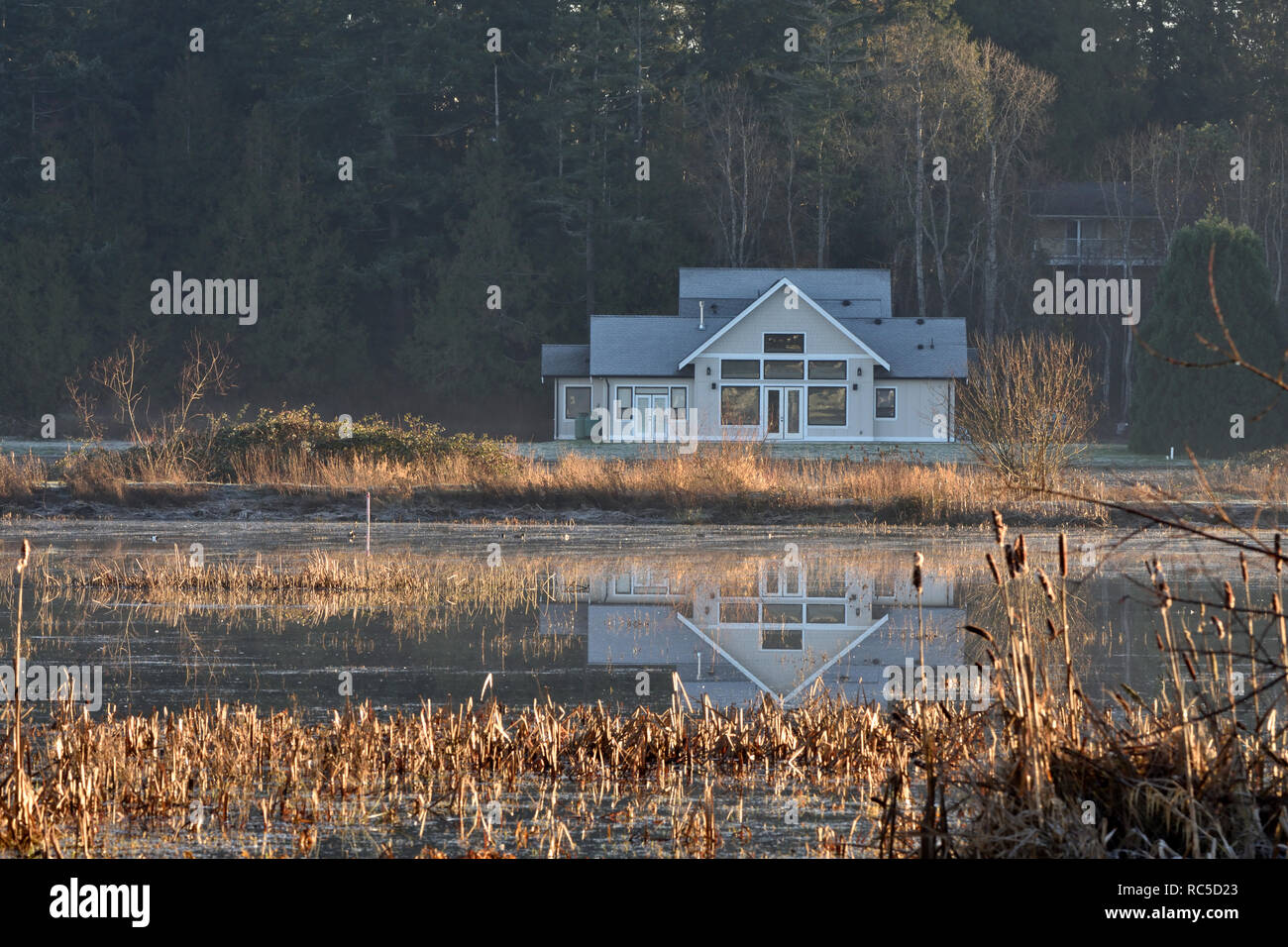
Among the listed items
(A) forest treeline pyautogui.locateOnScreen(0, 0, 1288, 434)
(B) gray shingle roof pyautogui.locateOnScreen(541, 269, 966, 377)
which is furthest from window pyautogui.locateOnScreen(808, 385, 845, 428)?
(A) forest treeline pyautogui.locateOnScreen(0, 0, 1288, 434)

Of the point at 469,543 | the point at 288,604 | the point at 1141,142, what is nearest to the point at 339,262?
the point at 1141,142

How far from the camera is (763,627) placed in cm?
1614

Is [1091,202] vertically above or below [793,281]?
above

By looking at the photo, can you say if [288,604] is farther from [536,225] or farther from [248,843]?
[536,225]

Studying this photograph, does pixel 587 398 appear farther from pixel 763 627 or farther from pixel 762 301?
pixel 763 627

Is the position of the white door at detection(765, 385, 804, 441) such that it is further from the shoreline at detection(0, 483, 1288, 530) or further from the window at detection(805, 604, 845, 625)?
the window at detection(805, 604, 845, 625)

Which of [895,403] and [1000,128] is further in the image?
[1000,128]

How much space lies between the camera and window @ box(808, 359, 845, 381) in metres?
57.1

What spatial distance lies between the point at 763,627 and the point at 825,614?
1190mm

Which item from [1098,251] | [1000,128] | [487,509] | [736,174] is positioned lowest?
[487,509]

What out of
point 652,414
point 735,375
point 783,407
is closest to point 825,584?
point 783,407

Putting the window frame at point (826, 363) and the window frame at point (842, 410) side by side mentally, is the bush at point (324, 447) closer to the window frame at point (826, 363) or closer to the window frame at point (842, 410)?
the window frame at point (842, 410)

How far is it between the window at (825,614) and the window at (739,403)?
1559 inches

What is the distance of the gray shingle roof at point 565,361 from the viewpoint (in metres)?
59.2
